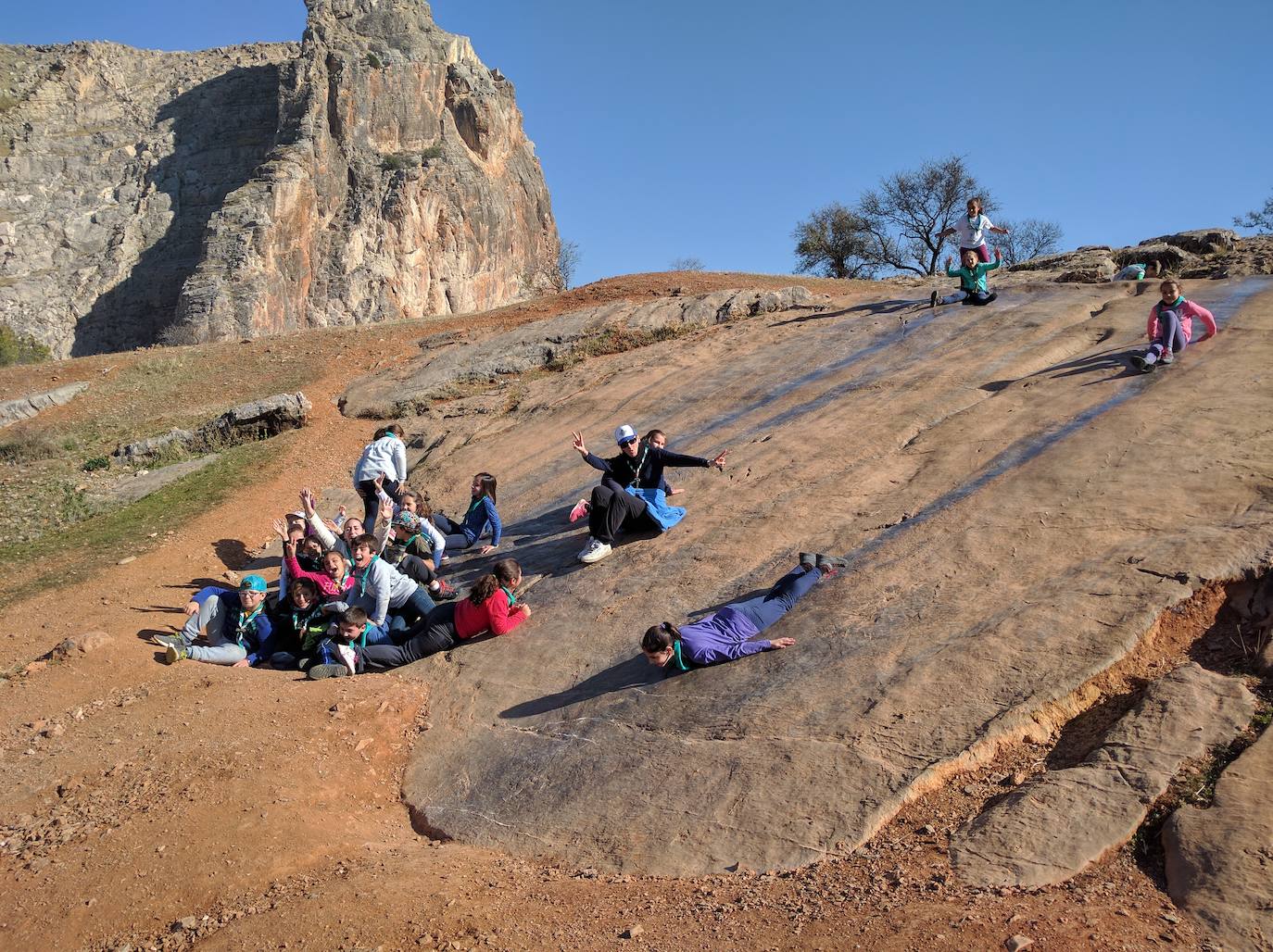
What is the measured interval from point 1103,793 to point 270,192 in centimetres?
4967

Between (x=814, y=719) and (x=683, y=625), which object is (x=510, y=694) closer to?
(x=683, y=625)

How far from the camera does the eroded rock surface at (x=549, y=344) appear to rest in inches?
730

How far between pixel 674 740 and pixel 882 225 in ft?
115

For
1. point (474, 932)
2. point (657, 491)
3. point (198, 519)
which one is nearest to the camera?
point (474, 932)

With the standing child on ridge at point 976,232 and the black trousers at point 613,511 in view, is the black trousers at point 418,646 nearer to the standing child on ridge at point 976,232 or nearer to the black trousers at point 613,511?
the black trousers at point 613,511

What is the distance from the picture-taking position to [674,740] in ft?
20.9

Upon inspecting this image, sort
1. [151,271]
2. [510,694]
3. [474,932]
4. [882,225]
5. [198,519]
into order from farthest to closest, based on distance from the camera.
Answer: [151,271] → [882,225] → [198,519] → [510,694] → [474,932]

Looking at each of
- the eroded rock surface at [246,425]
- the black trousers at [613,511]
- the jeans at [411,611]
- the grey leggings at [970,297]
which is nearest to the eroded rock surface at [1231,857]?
the black trousers at [613,511]

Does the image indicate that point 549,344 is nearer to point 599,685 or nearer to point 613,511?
point 613,511

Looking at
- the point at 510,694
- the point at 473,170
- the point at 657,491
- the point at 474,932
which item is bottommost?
the point at 474,932

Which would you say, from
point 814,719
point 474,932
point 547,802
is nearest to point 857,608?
point 814,719

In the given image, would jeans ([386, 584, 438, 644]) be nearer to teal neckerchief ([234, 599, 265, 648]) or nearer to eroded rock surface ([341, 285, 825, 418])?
teal neckerchief ([234, 599, 265, 648])

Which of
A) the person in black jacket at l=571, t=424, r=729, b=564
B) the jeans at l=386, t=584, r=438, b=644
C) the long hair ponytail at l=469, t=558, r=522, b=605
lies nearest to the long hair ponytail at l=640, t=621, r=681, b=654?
the long hair ponytail at l=469, t=558, r=522, b=605

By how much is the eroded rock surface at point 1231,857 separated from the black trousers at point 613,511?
5.62 meters
